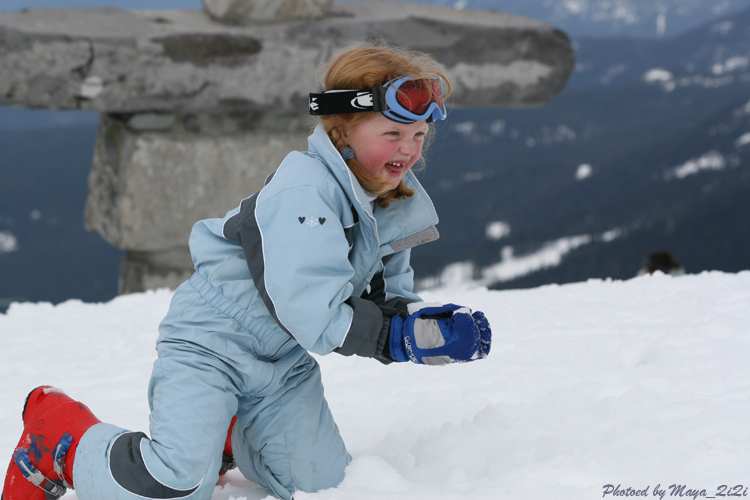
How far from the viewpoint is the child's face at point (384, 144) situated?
1.38m

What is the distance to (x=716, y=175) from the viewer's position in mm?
9539

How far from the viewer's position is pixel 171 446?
1341 mm

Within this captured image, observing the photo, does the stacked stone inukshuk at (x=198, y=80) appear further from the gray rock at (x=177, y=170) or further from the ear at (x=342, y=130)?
the ear at (x=342, y=130)

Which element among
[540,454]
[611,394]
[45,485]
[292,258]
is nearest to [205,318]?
[292,258]

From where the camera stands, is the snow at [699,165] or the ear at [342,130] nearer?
the ear at [342,130]

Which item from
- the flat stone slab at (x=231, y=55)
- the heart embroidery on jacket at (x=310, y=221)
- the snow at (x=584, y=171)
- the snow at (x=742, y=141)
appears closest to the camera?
the heart embroidery on jacket at (x=310, y=221)

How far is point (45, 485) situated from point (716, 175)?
31.1 ft

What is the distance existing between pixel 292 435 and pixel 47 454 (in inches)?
17.4

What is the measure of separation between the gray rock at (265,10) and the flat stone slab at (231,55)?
0.14 ft

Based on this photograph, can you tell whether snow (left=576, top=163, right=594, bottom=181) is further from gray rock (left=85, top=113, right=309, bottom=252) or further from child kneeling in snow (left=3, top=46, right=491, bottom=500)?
child kneeling in snow (left=3, top=46, right=491, bottom=500)

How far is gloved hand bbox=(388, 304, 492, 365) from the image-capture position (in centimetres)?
127

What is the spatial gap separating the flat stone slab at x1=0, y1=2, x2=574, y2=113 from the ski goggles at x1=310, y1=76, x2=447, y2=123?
1814 millimetres

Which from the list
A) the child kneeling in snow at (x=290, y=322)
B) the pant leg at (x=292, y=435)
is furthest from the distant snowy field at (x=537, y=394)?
the child kneeling in snow at (x=290, y=322)

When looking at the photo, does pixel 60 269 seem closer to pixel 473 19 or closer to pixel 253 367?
pixel 473 19
